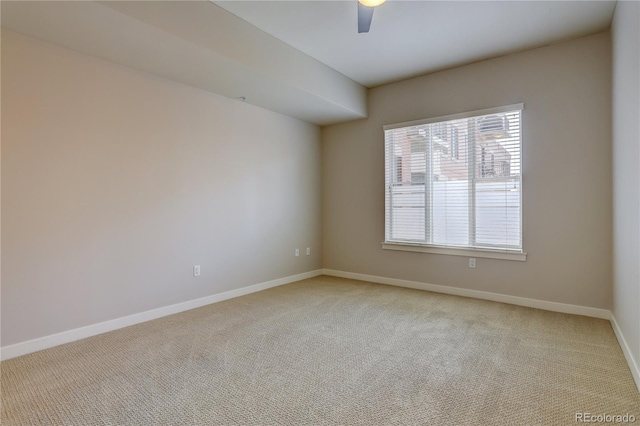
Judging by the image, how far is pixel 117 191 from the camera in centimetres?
318

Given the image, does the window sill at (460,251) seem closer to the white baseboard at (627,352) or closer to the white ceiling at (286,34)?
the white baseboard at (627,352)

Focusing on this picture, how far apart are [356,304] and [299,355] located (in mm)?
1451

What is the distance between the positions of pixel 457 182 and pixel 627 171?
1.87 meters

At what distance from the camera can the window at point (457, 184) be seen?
3879 mm

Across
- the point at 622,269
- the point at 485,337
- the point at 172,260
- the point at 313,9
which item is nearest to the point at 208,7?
the point at 313,9

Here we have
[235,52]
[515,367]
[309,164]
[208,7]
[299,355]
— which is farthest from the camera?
[309,164]

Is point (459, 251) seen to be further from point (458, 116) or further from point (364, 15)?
point (364, 15)

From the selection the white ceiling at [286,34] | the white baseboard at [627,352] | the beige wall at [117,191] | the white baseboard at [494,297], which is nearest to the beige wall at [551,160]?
the white baseboard at [494,297]

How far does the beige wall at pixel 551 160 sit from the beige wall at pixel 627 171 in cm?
26

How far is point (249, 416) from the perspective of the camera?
181 cm

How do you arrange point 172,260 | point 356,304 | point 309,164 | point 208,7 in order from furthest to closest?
point 309,164
point 356,304
point 172,260
point 208,7

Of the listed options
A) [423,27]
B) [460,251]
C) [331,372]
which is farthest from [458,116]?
[331,372]

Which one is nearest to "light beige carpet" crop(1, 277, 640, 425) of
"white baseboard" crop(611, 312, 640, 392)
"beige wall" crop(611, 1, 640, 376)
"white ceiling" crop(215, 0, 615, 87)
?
"white baseboard" crop(611, 312, 640, 392)

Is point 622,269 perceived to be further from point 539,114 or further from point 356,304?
point 356,304
